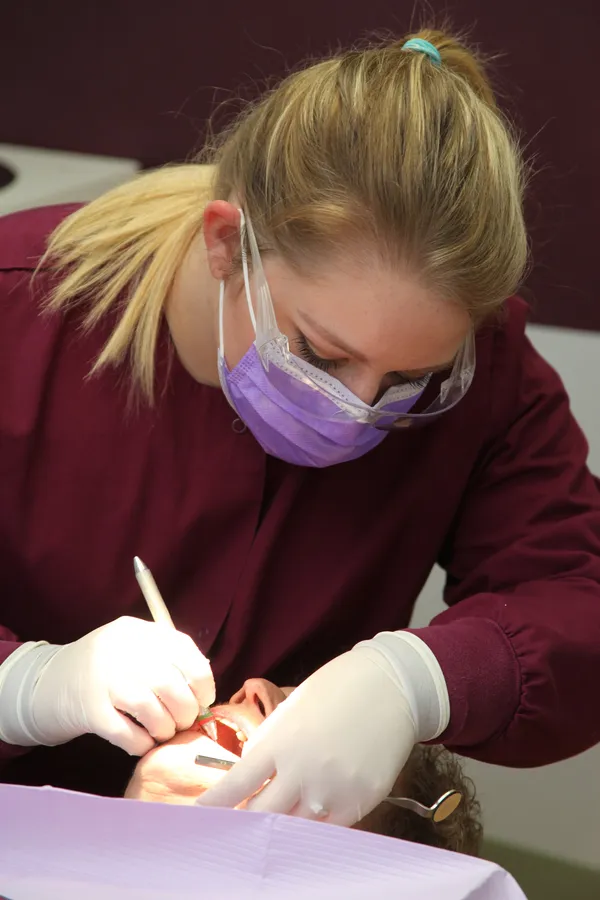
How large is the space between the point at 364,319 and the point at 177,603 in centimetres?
57

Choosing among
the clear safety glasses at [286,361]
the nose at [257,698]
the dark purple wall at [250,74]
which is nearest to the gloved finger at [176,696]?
the nose at [257,698]

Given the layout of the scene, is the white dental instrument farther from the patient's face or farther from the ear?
the ear

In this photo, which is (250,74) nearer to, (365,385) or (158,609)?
(365,385)

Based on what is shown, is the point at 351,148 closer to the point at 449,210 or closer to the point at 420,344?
the point at 449,210

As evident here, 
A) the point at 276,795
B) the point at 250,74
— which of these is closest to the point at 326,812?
the point at 276,795

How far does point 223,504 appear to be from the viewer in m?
1.60

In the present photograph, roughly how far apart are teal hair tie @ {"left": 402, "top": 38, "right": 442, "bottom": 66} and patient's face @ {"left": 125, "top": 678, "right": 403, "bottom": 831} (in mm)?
830

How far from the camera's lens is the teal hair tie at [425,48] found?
139 centimetres

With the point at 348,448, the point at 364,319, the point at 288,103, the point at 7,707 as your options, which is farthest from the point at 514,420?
the point at 7,707

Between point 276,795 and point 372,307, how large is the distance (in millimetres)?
569

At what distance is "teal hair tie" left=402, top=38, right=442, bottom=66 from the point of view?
139cm

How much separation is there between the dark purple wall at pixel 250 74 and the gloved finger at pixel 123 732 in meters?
1.36

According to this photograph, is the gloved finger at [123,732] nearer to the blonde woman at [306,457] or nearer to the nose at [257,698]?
→ the blonde woman at [306,457]

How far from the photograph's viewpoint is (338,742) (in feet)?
4.29
